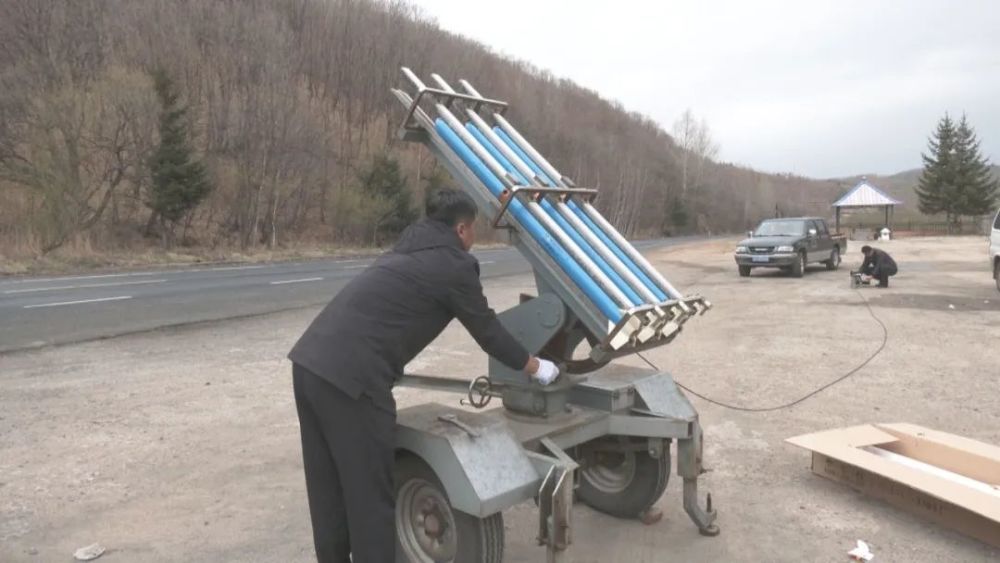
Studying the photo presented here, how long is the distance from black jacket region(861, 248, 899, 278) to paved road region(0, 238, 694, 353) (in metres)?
10.4

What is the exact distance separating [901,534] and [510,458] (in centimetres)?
260

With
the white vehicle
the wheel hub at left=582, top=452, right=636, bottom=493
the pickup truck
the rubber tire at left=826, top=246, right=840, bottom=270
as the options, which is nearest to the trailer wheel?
the wheel hub at left=582, top=452, right=636, bottom=493

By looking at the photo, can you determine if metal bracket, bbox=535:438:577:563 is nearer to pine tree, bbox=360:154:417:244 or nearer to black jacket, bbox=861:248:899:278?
black jacket, bbox=861:248:899:278

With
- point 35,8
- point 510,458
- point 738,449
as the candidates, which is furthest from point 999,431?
point 35,8

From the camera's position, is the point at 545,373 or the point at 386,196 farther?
the point at 386,196

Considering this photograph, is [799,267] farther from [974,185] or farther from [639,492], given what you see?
[974,185]

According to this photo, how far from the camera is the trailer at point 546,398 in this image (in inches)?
125

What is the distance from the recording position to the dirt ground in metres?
4.11

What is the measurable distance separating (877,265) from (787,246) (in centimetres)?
368

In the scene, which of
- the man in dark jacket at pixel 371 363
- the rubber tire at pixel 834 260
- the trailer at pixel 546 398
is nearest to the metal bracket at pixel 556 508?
the trailer at pixel 546 398

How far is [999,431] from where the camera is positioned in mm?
6090

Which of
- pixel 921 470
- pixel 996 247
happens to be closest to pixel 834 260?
pixel 996 247

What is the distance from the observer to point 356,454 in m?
3.02

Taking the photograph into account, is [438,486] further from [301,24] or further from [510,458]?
[301,24]
